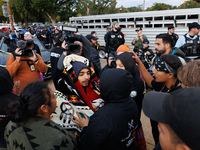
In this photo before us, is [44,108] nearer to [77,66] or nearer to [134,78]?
[77,66]

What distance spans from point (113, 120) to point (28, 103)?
0.69 metres

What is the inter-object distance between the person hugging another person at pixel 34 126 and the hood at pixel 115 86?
0.48m

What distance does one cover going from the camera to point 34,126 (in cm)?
118

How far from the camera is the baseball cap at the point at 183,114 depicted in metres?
0.64

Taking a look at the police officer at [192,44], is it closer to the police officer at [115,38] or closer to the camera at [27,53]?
the police officer at [115,38]

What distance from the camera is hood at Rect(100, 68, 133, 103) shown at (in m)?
1.39

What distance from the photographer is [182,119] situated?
67 cm

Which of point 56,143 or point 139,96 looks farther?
point 139,96

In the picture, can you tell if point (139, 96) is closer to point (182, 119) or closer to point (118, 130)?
point (118, 130)

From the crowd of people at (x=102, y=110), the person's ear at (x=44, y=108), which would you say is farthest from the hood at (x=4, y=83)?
the person's ear at (x=44, y=108)

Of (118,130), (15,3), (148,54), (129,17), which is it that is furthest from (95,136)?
(15,3)

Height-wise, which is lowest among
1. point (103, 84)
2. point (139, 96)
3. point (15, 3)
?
point (139, 96)

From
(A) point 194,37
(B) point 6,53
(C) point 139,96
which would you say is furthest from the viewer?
(B) point 6,53

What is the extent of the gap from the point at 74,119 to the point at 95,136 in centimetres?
34
